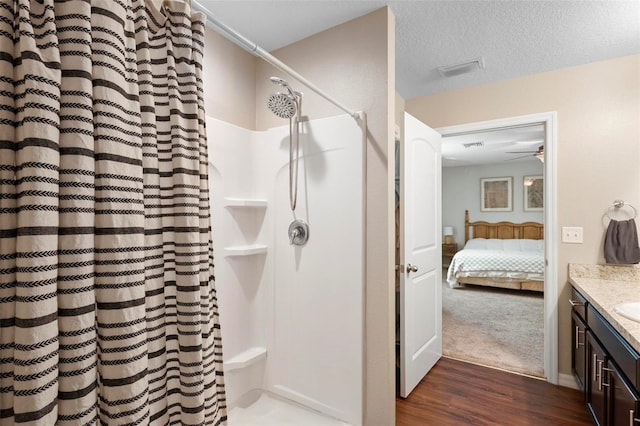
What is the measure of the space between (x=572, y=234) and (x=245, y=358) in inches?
101

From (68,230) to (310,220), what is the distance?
4.66ft

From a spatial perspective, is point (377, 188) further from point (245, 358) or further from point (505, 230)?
point (505, 230)

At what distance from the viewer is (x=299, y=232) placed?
78.7 inches

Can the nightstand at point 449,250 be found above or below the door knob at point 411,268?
below

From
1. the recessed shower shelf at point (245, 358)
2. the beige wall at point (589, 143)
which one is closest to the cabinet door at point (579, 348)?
the beige wall at point (589, 143)

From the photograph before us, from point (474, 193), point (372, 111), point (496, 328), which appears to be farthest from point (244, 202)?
A: point (474, 193)

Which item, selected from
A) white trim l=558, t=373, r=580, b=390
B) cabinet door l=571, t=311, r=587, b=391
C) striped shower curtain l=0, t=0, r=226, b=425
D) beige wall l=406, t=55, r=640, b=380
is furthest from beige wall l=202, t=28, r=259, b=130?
white trim l=558, t=373, r=580, b=390

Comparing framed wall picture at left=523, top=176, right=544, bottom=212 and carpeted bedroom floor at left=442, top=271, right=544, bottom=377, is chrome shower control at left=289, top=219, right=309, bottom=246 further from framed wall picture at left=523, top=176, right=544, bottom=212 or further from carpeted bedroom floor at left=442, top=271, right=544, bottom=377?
framed wall picture at left=523, top=176, right=544, bottom=212

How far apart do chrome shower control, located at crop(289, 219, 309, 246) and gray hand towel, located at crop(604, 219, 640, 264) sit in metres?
2.19

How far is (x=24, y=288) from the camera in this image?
1.88 feet

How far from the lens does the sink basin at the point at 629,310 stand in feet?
4.74

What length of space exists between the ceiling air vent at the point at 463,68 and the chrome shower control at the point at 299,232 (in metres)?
1.69

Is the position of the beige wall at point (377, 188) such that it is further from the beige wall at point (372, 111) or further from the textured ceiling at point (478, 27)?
the textured ceiling at point (478, 27)

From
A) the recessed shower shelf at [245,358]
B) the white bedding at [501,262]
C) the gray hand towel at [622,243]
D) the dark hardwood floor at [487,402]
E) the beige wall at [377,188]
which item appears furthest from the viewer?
the white bedding at [501,262]
